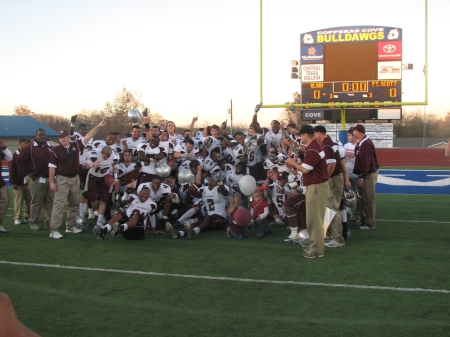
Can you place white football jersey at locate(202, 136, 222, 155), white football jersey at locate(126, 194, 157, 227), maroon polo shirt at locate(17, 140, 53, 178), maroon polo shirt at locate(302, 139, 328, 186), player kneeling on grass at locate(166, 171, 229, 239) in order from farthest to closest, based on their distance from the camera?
1. white football jersey at locate(202, 136, 222, 155)
2. maroon polo shirt at locate(17, 140, 53, 178)
3. player kneeling on grass at locate(166, 171, 229, 239)
4. white football jersey at locate(126, 194, 157, 227)
5. maroon polo shirt at locate(302, 139, 328, 186)

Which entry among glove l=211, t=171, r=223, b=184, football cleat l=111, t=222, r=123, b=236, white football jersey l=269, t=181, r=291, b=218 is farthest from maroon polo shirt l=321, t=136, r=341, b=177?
football cleat l=111, t=222, r=123, b=236

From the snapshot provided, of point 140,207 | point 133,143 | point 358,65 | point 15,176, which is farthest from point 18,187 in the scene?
point 358,65

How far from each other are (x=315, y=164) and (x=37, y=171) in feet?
18.2

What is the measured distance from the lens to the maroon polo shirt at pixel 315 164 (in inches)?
260

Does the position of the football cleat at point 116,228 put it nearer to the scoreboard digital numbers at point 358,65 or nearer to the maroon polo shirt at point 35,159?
the maroon polo shirt at point 35,159

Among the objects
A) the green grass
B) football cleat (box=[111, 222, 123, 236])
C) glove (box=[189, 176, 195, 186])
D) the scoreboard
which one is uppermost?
the scoreboard

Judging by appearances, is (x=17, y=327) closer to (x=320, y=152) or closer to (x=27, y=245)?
(x=320, y=152)

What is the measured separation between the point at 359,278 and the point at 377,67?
13053 millimetres

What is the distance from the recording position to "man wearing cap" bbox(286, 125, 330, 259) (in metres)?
6.62

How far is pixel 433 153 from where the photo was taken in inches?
950

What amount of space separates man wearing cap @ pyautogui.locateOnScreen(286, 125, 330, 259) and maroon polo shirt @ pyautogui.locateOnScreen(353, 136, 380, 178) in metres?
2.38

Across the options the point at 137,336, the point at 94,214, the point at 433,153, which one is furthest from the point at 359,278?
the point at 433,153

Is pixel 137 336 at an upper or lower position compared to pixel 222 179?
lower

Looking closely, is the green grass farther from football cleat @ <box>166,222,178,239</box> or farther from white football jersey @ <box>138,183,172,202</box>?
white football jersey @ <box>138,183,172,202</box>
